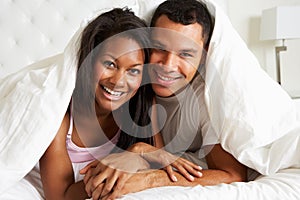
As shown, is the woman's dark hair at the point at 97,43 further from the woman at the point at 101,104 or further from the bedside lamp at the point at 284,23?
the bedside lamp at the point at 284,23

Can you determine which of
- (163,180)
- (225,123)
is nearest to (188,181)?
(163,180)

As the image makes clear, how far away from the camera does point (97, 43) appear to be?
1193 mm

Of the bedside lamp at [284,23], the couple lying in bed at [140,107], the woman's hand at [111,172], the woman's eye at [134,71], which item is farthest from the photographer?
the bedside lamp at [284,23]

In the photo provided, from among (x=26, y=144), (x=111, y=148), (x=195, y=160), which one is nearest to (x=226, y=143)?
(x=195, y=160)

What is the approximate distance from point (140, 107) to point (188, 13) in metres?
0.31

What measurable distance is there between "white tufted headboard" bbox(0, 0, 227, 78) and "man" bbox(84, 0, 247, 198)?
94 cm

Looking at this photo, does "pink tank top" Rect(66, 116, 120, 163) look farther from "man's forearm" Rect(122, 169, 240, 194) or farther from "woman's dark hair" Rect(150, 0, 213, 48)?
"woman's dark hair" Rect(150, 0, 213, 48)

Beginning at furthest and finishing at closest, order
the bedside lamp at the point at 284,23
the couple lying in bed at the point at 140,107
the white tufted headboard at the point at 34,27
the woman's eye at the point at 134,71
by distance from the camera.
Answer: the bedside lamp at the point at 284,23
the white tufted headboard at the point at 34,27
the woman's eye at the point at 134,71
the couple lying in bed at the point at 140,107

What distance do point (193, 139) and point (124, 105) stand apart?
24 cm

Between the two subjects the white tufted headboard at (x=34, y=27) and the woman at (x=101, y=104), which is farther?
Answer: the white tufted headboard at (x=34, y=27)

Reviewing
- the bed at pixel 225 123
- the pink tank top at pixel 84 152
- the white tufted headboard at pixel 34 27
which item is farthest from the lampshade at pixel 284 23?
the pink tank top at pixel 84 152

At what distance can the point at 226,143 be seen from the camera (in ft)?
3.60

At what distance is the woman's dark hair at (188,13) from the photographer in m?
1.19

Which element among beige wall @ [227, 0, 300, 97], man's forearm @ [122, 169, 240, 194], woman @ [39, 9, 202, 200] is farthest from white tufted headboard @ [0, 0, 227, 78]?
man's forearm @ [122, 169, 240, 194]
